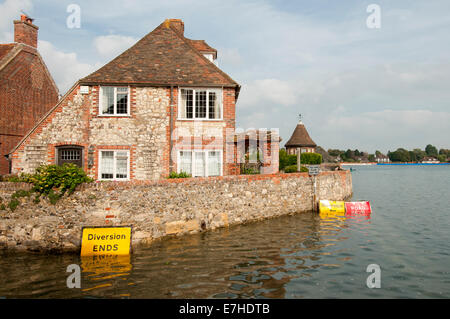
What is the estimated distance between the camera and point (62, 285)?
8938mm

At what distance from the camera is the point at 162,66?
19172 mm

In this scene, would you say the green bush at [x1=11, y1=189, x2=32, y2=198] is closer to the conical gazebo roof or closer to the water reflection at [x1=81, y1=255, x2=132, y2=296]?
the water reflection at [x1=81, y1=255, x2=132, y2=296]

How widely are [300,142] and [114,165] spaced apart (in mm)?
46886

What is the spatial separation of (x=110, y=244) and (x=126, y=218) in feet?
3.90

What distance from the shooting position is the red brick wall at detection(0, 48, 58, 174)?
2305cm

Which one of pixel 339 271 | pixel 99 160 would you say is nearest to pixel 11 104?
pixel 99 160

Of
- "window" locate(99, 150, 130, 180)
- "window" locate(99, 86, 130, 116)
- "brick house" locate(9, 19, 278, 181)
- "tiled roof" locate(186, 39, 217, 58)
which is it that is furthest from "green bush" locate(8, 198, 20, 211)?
"tiled roof" locate(186, 39, 217, 58)

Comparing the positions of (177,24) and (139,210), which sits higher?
(177,24)

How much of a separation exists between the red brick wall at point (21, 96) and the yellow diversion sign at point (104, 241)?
54.2 feet

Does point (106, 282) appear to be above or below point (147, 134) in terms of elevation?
below

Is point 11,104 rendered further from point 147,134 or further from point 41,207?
point 41,207

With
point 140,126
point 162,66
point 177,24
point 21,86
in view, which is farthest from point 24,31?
point 140,126

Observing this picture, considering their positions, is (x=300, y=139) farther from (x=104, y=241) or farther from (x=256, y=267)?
(x=104, y=241)

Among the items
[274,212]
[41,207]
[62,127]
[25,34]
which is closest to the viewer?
[41,207]
